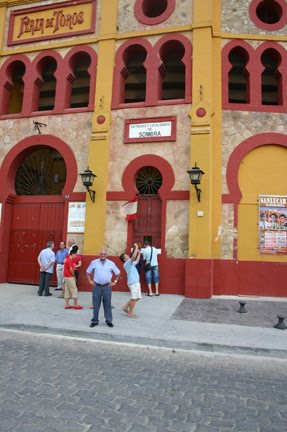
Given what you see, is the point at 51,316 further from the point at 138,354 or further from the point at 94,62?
the point at 94,62

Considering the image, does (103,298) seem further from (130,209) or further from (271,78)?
(271,78)

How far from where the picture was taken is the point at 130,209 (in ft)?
40.7

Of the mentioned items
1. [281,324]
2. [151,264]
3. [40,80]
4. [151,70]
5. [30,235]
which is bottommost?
[281,324]

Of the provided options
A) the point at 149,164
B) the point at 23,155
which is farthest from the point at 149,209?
the point at 23,155

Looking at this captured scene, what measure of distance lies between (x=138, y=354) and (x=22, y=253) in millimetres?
9051

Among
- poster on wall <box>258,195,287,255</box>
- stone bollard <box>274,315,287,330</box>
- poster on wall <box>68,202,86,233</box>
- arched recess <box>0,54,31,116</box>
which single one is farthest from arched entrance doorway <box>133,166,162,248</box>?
arched recess <box>0,54,31,116</box>

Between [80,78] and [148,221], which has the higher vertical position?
[80,78]

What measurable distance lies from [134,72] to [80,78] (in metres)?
2.48

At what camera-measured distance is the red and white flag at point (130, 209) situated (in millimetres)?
12309

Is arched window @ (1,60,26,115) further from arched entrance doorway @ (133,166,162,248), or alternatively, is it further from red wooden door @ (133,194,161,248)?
red wooden door @ (133,194,161,248)

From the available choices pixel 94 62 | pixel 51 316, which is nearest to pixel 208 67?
pixel 94 62

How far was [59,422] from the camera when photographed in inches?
140

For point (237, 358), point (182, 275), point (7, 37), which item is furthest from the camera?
point (7, 37)

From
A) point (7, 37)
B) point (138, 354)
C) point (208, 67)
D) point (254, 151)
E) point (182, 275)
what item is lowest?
point (138, 354)
